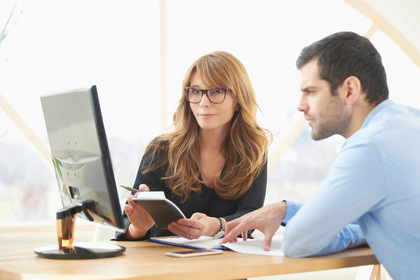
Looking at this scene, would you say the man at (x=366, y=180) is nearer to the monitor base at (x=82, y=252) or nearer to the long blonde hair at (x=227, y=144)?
the monitor base at (x=82, y=252)

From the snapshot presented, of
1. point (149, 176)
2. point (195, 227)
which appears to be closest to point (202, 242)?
point (195, 227)

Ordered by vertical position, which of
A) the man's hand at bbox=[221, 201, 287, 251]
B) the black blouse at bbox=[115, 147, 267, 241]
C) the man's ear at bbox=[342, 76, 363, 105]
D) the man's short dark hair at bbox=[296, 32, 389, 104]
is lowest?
the black blouse at bbox=[115, 147, 267, 241]

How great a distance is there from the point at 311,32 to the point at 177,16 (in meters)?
1.77

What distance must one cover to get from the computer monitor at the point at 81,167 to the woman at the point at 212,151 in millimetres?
769

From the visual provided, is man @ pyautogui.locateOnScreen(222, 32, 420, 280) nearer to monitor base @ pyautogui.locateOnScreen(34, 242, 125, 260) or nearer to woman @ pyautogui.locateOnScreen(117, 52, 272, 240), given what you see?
monitor base @ pyautogui.locateOnScreen(34, 242, 125, 260)

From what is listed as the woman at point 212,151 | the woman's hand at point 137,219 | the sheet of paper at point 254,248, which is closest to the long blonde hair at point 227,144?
the woman at point 212,151

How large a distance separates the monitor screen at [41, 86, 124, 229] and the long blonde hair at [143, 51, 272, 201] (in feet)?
2.77

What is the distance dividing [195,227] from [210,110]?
88cm

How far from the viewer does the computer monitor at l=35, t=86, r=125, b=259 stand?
1.23 meters

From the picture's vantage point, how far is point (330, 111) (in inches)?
59.4

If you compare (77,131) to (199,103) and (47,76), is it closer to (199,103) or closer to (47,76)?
(199,103)

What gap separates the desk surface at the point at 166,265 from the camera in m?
1.06

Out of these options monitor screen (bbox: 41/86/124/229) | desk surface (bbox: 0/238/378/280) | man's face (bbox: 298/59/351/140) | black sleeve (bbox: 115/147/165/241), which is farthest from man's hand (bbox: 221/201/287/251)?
black sleeve (bbox: 115/147/165/241)

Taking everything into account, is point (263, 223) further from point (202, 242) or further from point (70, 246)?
point (70, 246)
